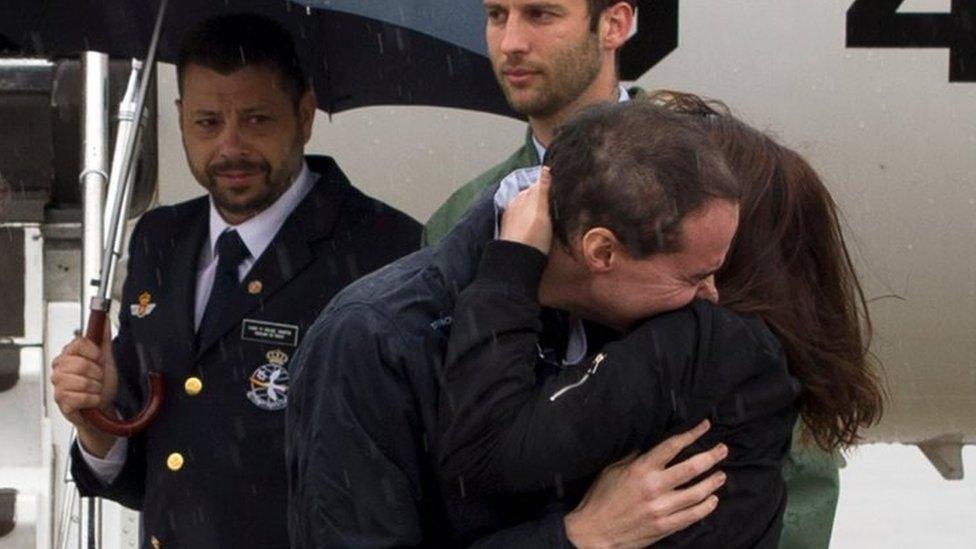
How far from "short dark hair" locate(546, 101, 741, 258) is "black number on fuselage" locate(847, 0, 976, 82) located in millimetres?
3157

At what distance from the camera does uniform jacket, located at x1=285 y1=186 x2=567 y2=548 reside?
220 cm

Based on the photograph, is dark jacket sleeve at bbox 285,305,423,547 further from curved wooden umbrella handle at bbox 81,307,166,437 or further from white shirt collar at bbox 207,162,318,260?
white shirt collar at bbox 207,162,318,260

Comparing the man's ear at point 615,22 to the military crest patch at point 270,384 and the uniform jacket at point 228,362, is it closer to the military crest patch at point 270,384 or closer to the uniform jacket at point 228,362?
the uniform jacket at point 228,362

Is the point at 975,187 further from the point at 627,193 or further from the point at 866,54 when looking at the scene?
the point at 627,193

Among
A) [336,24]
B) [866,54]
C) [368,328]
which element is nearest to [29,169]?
[336,24]

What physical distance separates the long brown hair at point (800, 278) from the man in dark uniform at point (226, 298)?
49.6 inches

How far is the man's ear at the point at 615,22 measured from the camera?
11.6 feet

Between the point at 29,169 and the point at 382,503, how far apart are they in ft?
10.8

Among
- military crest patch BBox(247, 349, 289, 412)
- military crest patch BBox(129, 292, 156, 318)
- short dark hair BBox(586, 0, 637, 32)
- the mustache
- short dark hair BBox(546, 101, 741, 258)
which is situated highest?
short dark hair BBox(586, 0, 637, 32)

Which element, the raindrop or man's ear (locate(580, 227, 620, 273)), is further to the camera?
the raindrop

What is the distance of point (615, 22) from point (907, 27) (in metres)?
1.92

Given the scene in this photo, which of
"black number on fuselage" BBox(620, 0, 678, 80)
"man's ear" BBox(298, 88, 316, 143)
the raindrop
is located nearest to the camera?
"man's ear" BBox(298, 88, 316, 143)

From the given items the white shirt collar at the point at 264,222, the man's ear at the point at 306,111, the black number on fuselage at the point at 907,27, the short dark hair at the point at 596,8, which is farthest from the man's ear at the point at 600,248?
the black number on fuselage at the point at 907,27

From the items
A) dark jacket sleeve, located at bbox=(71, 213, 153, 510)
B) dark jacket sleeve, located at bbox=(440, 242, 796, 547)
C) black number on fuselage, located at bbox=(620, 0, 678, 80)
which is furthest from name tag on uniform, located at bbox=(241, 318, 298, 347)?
black number on fuselage, located at bbox=(620, 0, 678, 80)
